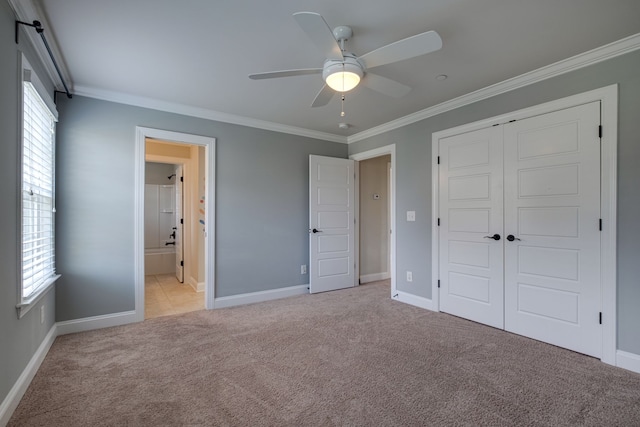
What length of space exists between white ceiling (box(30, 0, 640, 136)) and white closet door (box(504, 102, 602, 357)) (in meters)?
0.63

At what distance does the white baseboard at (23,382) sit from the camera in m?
1.72

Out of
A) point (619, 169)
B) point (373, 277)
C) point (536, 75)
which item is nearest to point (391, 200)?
point (373, 277)

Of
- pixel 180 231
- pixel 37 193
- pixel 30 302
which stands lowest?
pixel 30 302

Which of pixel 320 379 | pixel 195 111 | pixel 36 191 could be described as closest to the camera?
pixel 320 379

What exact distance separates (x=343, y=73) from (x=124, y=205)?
2728 millimetres

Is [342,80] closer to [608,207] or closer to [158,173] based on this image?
[608,207]

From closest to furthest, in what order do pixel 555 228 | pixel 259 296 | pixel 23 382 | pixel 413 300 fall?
pixel 23 382 → pixel 555 228 → pixel 413 300 → pixel 259 296

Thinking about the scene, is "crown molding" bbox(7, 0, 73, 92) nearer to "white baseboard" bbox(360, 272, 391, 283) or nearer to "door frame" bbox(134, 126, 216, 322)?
"door frame" bbox(134, 126, 216, 322)

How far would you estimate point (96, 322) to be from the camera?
10.3ft

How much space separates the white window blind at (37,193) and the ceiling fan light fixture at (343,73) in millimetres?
2009

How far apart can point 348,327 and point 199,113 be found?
9.93 feet

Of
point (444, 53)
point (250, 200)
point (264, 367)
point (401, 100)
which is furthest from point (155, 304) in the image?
point (444, 53)

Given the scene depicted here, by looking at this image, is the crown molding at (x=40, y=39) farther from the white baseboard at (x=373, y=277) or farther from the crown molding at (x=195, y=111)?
the white baseboard at (x=373, y=277)

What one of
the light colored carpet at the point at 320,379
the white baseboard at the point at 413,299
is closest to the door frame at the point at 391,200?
the white baseboard at the point at 413,299
